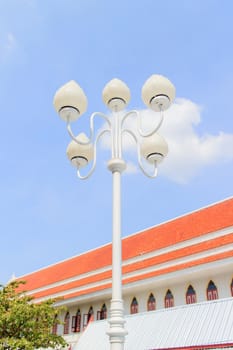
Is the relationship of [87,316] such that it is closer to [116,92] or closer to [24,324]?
[24,324]

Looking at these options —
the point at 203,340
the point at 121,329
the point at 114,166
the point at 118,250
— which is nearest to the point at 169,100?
the point at 114,166

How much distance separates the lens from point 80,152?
276 inches

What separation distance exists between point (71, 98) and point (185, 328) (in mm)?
6766

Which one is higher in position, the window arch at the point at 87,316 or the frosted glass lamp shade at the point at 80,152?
the window arch at the point at 87,316

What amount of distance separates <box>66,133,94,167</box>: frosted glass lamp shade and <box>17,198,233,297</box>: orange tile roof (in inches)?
440

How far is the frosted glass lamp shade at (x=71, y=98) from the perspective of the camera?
6043 millimetres

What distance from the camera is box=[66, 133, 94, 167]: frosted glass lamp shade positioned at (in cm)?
702

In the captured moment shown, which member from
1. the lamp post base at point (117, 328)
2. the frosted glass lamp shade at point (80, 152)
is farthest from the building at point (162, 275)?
the lamp post base at point (117, 328)

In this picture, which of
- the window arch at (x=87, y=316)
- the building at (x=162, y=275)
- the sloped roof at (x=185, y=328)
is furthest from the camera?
the window arch at (x=87, y=316)

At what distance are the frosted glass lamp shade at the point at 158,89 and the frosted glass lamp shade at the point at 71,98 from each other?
0.91 meters

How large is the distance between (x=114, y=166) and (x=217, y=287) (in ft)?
37.4

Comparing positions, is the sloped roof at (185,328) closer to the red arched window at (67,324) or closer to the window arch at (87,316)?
the window arch at (87,316)

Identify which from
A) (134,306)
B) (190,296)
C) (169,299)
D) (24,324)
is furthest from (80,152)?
(134,306)

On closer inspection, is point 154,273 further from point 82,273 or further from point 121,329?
point 121,329
